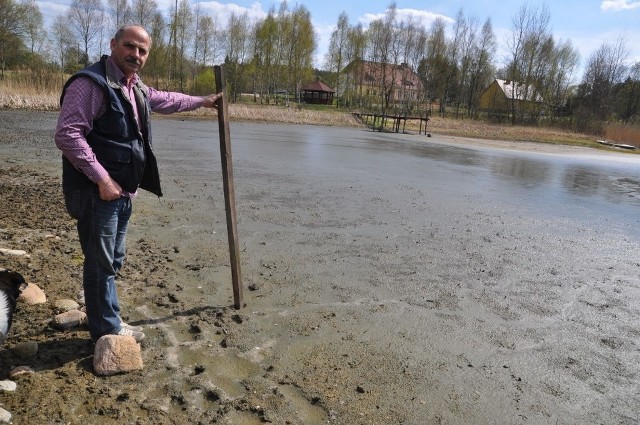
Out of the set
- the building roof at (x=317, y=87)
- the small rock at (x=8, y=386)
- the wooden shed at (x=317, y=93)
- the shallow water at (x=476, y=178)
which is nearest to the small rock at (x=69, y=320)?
the small rock at (x=8, y=386)

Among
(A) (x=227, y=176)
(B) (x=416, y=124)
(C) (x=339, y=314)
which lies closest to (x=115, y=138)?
(A) (x=227, y=176)

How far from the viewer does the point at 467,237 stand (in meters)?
7.45

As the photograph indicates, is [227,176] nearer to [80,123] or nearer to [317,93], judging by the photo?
[80,123]

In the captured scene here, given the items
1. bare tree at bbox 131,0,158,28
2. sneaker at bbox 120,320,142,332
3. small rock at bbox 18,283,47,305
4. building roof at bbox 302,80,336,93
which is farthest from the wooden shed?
sneaker at bbox 120,320,142,332

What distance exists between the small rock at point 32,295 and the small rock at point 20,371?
100 cm

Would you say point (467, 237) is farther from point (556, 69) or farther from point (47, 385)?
point (556, 69)

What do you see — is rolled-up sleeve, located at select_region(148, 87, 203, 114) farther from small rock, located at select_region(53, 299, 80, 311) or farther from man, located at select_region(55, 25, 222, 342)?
small rock, located at select_region(53, 299, 80, 311)

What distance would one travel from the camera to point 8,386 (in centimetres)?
269

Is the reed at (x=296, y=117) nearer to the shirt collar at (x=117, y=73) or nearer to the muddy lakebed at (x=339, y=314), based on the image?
the muddy lakebed at (x=339, y=314)

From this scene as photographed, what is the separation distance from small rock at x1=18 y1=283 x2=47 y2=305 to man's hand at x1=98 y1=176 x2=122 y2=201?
156 cm

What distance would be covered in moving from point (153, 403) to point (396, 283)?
10.2ft

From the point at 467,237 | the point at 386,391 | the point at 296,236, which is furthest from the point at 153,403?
the point at 467,237

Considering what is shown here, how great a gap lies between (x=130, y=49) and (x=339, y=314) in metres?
2.74

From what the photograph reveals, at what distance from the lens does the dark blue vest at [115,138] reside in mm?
2750
